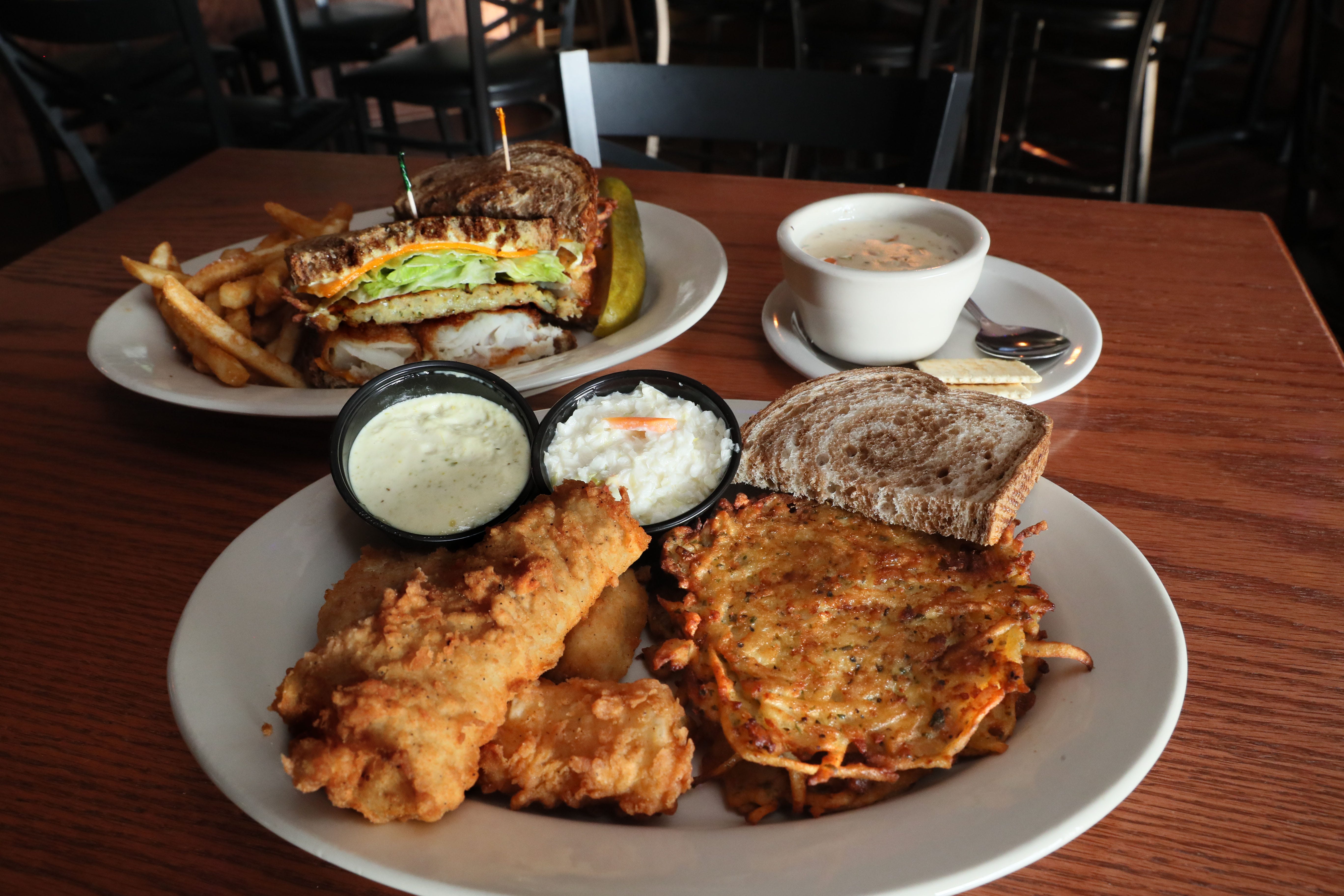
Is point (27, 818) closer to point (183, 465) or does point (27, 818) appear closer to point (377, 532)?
point (377, 532)

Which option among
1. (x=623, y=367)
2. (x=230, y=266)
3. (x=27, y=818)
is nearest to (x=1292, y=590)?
(x=623, y=367)

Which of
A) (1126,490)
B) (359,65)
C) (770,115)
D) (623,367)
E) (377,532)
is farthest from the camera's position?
(359,65)

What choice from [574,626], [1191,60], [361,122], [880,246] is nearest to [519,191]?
[880,246]

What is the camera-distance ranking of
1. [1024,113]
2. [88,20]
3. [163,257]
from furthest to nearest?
[1024,113] < [88,20] < [163,257]

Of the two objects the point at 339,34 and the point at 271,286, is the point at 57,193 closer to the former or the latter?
the point at 339,34

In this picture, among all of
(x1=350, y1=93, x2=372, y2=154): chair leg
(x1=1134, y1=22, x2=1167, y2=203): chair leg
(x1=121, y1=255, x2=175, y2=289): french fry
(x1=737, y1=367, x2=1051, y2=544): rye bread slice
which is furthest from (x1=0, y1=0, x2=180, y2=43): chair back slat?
(x1=1134, y1=22, x2=1167, y2=203): chair leg

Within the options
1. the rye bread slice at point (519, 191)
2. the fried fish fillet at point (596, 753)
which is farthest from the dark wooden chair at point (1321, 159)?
the fried fish fillet at point (596, 753)

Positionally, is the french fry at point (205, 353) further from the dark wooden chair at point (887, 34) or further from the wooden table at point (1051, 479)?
the dark wooden chair at point (887, 34)
